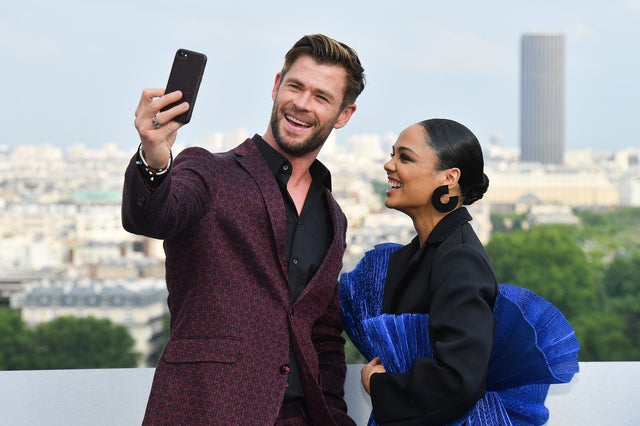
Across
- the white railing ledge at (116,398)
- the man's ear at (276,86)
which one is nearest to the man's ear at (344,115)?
the man's ear at (276,86)

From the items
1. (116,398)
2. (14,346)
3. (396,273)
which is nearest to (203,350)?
(396,273)

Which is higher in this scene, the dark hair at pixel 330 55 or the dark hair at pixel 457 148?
the dark hair at pixel 330 55

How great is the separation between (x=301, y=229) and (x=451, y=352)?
42 cm

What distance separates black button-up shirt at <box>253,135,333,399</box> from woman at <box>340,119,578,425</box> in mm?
149

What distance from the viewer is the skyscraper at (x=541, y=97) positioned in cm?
10200

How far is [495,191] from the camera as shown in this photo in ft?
263

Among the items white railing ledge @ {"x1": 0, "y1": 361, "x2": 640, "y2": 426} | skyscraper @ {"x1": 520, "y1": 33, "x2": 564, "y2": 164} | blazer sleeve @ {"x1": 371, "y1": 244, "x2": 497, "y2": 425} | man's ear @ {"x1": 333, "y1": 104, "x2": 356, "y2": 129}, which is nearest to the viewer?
blazer sleeve @ {"x1": 371, "y1": 244, "x2": 497, "y2": 425}

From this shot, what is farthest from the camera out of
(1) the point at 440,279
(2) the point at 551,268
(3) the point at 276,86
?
(2) the point at 551,268

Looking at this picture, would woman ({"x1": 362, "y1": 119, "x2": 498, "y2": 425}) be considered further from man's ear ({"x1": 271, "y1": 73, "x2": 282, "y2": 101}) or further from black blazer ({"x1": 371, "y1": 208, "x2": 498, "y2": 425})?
man's ear ({"x1": 271, "y1": 73, "x2": 282, "y2": 101})

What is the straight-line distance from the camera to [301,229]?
1.88 m

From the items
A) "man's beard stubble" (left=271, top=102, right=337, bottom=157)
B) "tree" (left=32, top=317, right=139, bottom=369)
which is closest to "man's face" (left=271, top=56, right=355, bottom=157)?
"man's beard stubble" (left=271, top=102, right=337, bottom=157)

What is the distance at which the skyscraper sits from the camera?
102000mm

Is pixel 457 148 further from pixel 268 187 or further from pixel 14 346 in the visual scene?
pixel 14 346

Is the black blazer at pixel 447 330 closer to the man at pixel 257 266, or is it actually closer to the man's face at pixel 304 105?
the man at pixel 257 266
